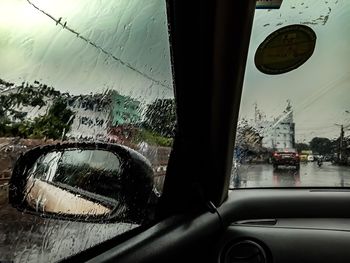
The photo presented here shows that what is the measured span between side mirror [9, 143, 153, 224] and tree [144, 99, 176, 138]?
0.22 metres

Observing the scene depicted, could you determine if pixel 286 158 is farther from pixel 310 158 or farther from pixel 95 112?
pixel 95 112

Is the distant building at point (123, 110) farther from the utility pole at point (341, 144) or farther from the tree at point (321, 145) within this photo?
the utility pole at point (341, 144)

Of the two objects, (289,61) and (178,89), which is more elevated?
(289,61)

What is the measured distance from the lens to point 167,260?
8.10 feet

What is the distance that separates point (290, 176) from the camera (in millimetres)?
3467

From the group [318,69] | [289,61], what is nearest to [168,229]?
[289,61]

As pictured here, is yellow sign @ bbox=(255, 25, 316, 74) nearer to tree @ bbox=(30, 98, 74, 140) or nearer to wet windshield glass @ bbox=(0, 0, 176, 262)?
wet windshield glass @ bbox=(0, 0, 176, 262)

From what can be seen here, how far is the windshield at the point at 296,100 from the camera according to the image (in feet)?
8.77

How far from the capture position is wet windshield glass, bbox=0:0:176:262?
1522mm

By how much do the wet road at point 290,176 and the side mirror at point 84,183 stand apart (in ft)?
3.10

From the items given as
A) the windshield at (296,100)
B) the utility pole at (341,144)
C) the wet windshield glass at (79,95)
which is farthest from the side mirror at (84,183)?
the utility pole at (341,144)

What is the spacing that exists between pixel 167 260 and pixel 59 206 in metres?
0.74

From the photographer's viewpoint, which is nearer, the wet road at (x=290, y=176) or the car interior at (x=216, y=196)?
the car interior at (x=216, y=196)

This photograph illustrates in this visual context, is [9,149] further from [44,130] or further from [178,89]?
[178,89]
